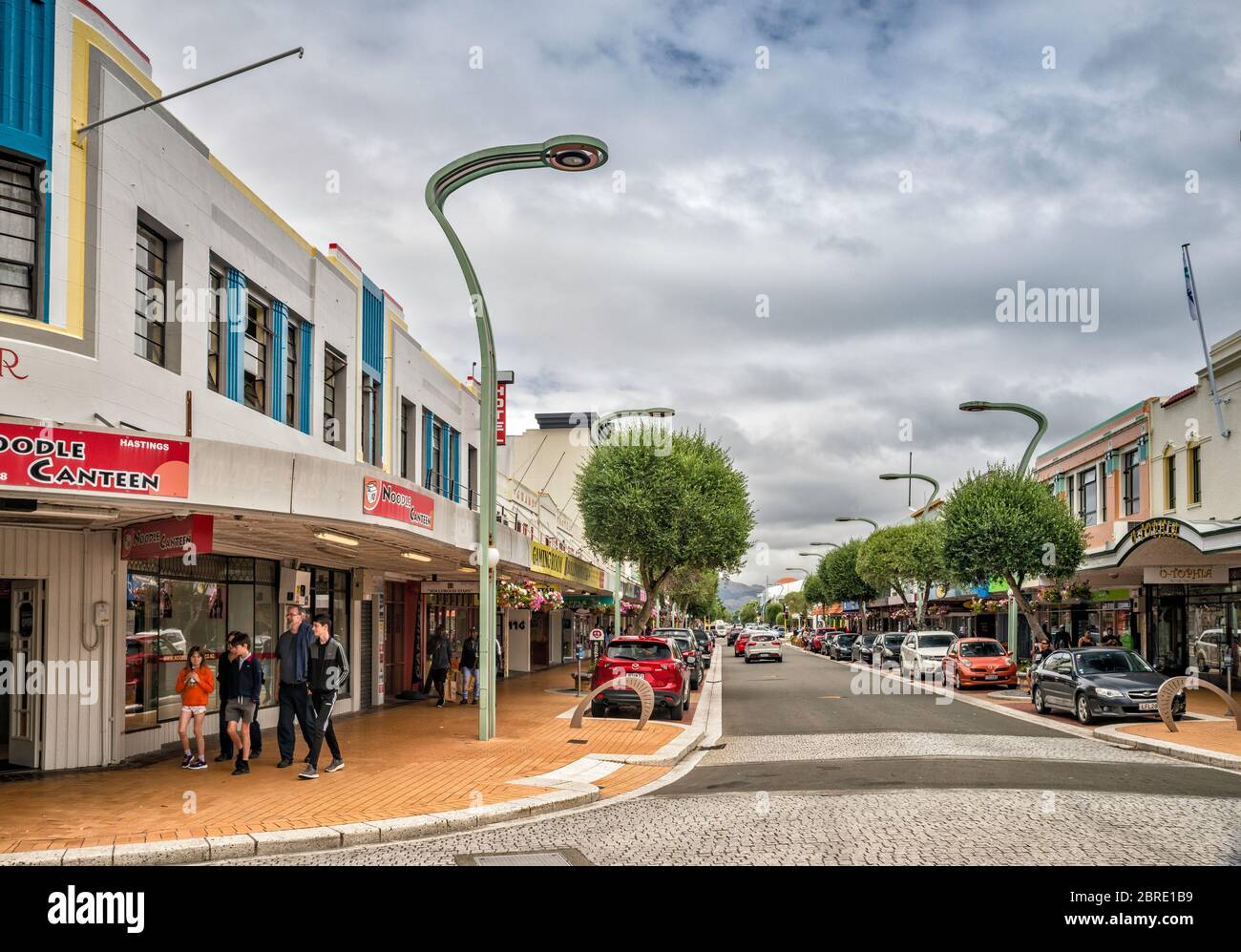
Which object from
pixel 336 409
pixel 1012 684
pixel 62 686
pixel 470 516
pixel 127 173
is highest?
pixel 127 173

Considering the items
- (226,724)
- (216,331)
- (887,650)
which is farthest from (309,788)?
(887,650)

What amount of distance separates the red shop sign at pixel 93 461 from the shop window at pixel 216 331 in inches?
198

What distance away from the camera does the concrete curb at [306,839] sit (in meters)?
8.38

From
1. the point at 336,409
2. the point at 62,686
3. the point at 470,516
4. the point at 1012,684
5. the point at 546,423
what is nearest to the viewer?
the point at 62,686

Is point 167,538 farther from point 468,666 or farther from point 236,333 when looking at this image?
point 468,666

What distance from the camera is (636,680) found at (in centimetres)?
1864

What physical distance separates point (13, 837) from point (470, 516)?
31.8ft

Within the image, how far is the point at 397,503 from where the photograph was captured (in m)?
13.9

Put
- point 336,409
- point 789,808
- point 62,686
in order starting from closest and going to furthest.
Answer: point 789,808 < point 62,686 < point 336,409

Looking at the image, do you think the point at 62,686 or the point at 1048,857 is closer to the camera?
the point at 1048,857

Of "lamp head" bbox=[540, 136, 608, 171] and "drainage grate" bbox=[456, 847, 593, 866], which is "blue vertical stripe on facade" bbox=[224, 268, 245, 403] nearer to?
"lamp head" bbox=[540, 136, 608, 171]

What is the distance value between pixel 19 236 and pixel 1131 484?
33.8 m

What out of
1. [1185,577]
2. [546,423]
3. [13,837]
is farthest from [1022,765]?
[546,423]

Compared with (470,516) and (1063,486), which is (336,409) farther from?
(1063,486)
